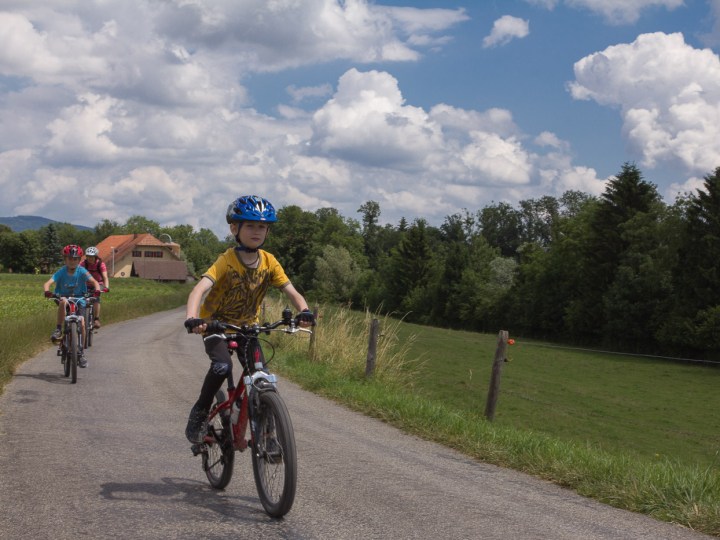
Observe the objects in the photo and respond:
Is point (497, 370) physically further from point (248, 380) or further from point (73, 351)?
point (248, 380)

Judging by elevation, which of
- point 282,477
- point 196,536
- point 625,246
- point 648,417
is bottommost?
point 648,417

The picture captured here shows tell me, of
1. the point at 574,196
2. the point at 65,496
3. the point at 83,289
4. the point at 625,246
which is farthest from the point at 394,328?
the point at 574,196

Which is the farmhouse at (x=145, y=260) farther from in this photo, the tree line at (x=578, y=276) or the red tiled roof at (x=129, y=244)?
the tree line at (x=578, y=276)

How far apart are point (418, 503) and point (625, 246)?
204 feet

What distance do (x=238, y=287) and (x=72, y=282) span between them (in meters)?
8.57

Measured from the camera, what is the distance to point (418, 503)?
587 centimetres

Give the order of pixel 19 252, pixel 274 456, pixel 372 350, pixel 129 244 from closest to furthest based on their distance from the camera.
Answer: pixel 274 456
pixel 372 350
pixel 129 244
pixel 19 252

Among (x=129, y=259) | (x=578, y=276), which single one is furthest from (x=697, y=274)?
(x=129, y=259)

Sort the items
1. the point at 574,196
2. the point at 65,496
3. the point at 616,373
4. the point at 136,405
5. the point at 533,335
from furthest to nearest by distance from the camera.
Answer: the point at 574,196, the point at 533,335, the point at 616,373, the point at 136,405, the point at 65,496

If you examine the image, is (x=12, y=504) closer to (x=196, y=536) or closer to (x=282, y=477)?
(x=196, y=536)

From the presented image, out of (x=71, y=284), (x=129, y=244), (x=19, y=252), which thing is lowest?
(x=19, y=252)

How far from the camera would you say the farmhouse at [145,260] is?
14650 centimetres

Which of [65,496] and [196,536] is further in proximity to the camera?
[65,496]

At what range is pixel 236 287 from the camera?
5.88 m
